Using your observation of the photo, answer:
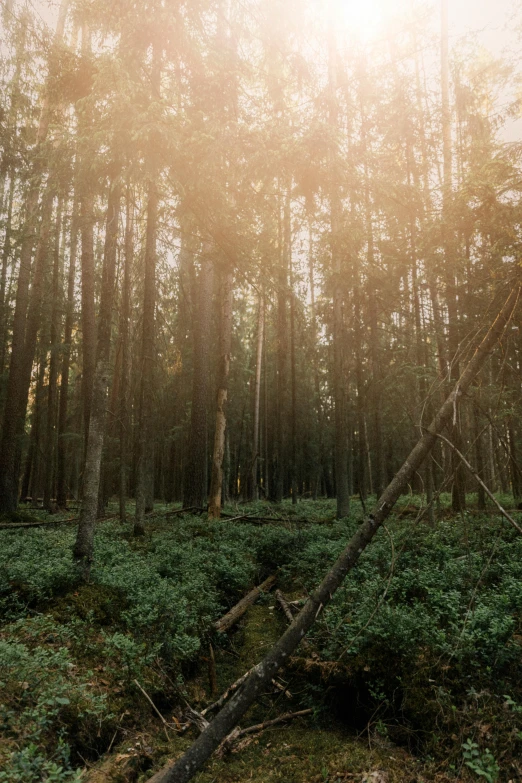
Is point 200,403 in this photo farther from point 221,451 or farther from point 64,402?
point 64,402

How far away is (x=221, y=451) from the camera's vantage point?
1348 cm

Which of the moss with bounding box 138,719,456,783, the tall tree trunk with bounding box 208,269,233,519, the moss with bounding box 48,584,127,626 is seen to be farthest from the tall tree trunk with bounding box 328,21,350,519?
the moss with bounding box 138,719,456,783

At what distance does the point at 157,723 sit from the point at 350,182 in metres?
7.76

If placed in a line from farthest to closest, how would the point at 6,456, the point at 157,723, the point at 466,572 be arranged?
the point at 6,456 → the point at 466,572 → the point at 157,723

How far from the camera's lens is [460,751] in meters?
3.80

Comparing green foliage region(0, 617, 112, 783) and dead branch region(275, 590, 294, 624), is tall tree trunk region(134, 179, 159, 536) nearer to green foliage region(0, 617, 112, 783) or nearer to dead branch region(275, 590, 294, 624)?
dead branch region(275, 590, 294, 624)

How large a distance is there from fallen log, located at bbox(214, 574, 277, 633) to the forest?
0.08 meters

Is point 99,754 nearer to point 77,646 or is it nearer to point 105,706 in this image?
point 105,706

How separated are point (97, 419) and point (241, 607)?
154 inches

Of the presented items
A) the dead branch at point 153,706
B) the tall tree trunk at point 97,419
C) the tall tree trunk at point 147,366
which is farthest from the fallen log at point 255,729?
the tall tree trunk at point 147,366

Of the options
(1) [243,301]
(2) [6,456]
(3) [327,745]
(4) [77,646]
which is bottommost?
(3) [327,745]

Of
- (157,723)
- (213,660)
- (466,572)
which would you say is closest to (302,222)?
Result: (466,572)

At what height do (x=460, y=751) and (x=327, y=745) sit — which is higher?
(x=460, y=751)

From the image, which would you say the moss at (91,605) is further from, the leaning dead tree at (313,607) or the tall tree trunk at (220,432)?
the tall tree trunk at (220,432)
